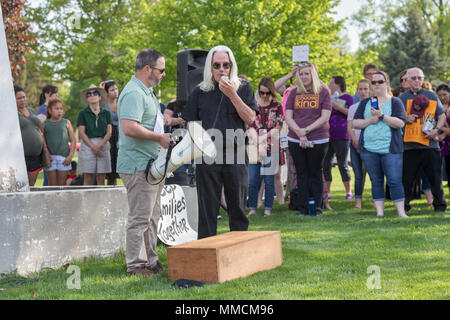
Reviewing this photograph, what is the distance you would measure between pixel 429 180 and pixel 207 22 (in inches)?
639

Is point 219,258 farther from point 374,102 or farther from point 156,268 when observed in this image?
point 374,102

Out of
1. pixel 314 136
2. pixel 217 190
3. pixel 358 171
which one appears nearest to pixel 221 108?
pixel 217 190

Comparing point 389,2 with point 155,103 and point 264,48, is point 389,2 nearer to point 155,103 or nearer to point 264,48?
point 264,48

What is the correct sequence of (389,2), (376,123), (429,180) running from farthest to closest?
(389,2)
(429,180)
(376,123)

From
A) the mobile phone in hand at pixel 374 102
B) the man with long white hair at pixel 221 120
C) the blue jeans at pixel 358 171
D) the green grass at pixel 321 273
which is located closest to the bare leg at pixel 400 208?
the green grass at pixel 321 273

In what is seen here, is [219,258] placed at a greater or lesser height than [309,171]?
lesser

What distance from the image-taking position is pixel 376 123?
333 inches

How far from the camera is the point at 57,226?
5.50 m

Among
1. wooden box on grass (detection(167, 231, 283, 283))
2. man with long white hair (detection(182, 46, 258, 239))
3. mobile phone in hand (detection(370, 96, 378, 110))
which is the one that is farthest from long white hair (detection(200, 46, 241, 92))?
mobile phone in hand (detection(370, 96, 378, 110))

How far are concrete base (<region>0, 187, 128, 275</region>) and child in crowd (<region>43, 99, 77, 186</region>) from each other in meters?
3.42

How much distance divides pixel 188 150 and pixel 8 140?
2002 mm

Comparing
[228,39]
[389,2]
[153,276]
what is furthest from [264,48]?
[389,2]

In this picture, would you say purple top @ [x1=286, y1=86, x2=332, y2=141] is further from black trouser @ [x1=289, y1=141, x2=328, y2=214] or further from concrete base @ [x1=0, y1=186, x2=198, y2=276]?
concrete base @ [x1=0, y1=186, x2=198, y2=276]

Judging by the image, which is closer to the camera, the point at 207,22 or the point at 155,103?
the point at 155,103
